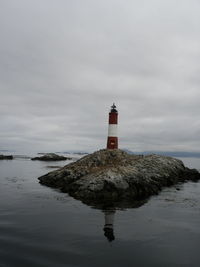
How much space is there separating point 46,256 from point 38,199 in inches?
360

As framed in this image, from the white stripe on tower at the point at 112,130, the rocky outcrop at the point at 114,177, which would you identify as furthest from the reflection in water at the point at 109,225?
the white stripe on tower at the point at 112,130

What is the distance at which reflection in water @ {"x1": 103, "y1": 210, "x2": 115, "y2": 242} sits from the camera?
9.99m

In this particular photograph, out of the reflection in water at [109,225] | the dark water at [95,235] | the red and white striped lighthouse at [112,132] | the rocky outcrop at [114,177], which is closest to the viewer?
the dark water at [95,235]

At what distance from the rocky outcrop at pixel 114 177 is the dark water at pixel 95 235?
1920 millimetres

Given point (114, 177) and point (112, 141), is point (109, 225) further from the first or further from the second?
point (112, 141)

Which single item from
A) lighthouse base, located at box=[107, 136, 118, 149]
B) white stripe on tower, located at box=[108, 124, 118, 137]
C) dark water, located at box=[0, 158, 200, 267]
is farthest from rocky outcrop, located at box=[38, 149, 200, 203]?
white stripe on tower, located at box=[108, 124, 118, 137]

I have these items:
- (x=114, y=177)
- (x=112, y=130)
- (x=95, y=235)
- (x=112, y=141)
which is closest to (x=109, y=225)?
(x=95, y=235)

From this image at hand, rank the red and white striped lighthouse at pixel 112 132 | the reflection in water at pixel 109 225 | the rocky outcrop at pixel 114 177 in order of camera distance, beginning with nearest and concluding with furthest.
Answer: the reflection in water at pixel 109 225, the rocky outcrop at pixel 114 177, the red and white striped lighthouse at pixel 112 132

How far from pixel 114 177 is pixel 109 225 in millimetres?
6802

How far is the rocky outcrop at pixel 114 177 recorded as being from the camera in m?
17.5

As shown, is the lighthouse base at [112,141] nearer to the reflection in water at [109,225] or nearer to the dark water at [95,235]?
the dark water at [95,235]

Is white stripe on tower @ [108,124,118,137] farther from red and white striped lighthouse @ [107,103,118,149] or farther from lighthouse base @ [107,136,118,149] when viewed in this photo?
lighthouse base @ [107,136,118,149]

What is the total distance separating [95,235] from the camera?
10039 millimetres

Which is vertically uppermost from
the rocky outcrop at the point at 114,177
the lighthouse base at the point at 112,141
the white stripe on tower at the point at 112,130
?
the white stripe on tower at the point at 112,130
